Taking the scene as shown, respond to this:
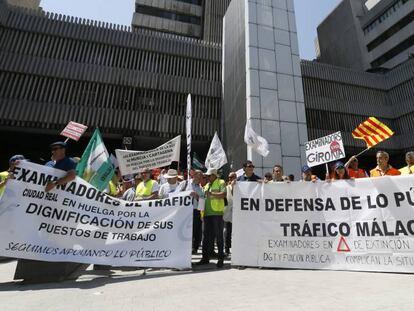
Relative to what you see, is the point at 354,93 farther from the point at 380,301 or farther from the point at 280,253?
the point at 380,301

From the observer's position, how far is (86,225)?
15.3 feet

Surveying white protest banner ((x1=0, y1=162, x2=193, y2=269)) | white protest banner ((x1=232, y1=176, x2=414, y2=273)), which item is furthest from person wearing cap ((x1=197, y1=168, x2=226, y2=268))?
A: white protest banner ((x1=0, y1=162, x2=193, y2=269))

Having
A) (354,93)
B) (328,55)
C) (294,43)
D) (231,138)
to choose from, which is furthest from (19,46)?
(328,55)

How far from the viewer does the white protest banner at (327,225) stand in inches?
183

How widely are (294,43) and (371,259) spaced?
42.9 feet

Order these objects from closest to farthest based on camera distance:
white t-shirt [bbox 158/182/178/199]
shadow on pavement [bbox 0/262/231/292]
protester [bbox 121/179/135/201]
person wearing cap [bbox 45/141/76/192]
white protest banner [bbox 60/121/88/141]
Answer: shadow on pavement [bbox 0/262/231/292] < person wearing cap [bbox 45/141/76/192] < white t-shirt [bbox 158/182/178/199] < protester [bbox 121/179/135/201] < white protest banner [bbox 60/121/88/141]

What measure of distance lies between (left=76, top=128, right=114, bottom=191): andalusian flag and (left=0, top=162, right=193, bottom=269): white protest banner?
28 cm

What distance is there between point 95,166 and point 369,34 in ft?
147

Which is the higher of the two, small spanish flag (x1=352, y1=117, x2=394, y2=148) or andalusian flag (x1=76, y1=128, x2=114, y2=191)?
small spanish flag (x1=352, y1=117, x2=394, y2=148)

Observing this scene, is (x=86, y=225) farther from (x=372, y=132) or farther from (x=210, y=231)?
(x=372, y=132)

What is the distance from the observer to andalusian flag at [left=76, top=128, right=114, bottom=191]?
16.5 ft

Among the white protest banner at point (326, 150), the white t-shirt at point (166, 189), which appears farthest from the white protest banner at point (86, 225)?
the white protest banner at point (326, 150)

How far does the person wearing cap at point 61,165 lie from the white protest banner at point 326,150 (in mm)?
5919

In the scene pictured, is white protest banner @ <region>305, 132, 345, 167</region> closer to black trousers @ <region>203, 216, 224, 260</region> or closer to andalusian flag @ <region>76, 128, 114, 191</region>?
black trousers @ <region>203, 216, 224, 260</region>
